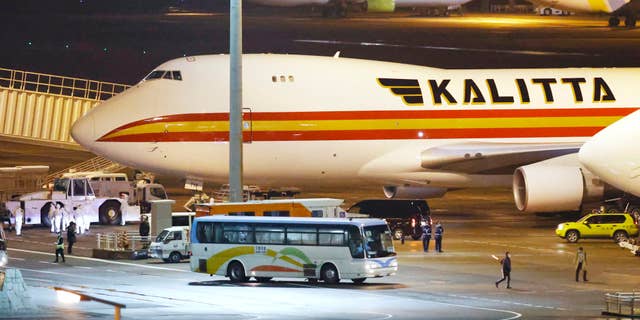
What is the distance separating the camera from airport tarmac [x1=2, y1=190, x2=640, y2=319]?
33.7m

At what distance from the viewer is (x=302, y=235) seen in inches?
1581

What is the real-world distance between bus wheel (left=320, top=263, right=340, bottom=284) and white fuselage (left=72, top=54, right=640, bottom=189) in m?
13.2

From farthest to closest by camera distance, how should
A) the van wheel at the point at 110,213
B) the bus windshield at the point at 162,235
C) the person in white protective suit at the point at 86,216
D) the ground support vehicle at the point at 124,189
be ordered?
the ground support vehicle at the point at 124,189 < the van wheel at the point at 110,213 < the person in white protective suit at the point at 86,216 < the bus windshield at the point at 162,235

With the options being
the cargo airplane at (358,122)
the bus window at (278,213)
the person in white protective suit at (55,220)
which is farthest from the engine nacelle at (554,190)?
the person in white protective suit at (55,220)

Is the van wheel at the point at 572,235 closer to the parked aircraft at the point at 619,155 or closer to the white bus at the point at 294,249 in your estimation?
the white bus at the point at 294,249

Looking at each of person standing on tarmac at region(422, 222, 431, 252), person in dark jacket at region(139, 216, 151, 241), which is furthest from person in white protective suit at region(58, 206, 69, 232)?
person standing on tarmac at region(422, 222, 431, 252)

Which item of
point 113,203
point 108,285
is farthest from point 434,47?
point 108,285

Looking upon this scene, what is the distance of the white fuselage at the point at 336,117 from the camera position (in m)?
52.1

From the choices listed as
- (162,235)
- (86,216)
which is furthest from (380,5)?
(162,235)

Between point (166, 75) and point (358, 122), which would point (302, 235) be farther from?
point (166, 75)

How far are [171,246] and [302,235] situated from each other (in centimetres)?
705

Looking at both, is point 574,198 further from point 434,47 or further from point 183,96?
point 434,47

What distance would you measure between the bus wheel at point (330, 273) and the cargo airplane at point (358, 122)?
43.2ft

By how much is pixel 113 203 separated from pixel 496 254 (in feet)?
58.2
